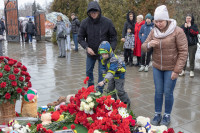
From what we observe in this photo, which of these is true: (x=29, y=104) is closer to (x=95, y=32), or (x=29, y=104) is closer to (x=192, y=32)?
(x=95, y=32)

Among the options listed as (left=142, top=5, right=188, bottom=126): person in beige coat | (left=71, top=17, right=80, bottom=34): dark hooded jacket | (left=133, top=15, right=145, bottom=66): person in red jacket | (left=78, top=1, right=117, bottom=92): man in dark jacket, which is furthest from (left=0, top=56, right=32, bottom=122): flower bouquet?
(left=71, top=17, right=80, bottom=34): dark hooded jacket

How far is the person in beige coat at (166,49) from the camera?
11.0ft

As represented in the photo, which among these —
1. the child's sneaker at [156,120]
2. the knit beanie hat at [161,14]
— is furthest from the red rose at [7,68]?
the child's sneaker at [156,120]

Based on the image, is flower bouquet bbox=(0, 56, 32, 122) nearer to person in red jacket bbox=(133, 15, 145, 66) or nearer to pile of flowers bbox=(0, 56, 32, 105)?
pile of flowers bbox=(0, 56, 32, 105)

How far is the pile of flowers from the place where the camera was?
2.78 metres

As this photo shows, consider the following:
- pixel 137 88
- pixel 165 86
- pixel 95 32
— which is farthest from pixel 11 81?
pixel 137 88

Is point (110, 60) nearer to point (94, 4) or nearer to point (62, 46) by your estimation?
point (94, 4)

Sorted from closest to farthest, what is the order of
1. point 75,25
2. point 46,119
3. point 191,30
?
1. point 46,119
2. point 191,30
3. point 75,25

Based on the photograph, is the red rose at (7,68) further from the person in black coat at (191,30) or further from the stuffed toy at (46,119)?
the person in black coat at (191,30)

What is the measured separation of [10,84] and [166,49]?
219 cm

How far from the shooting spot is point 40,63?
916 centimetres

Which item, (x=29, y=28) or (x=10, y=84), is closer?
(x=10, y=84)

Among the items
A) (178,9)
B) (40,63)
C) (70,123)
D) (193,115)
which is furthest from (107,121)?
(178,9)

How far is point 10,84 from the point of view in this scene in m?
2.82
